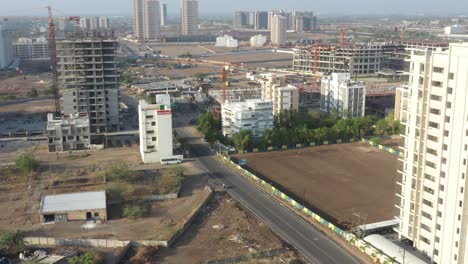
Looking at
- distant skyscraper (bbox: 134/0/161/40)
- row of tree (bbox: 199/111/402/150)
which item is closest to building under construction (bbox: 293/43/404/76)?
row of tree (bbox: 199/111/402/150)

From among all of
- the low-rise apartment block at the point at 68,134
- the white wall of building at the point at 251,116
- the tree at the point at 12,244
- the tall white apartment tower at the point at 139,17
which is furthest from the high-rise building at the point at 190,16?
the tree at the point at 12,244

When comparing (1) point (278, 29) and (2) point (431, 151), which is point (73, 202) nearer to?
(2) point (431, 151)

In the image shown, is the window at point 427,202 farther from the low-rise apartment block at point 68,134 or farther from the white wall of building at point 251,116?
the low-rise apartment block at point 68,134

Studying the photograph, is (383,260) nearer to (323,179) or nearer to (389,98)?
(323,179)

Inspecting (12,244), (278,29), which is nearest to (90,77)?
(12,244)

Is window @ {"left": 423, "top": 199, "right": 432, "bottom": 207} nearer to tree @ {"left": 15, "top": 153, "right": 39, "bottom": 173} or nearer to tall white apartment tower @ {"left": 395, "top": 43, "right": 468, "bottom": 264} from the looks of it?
tall white apartment tower @ {"left": 395, "top": 43, "right": 468, "bottom": 264}

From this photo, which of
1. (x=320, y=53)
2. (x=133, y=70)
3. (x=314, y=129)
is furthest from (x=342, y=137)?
(x=133, y=70)
